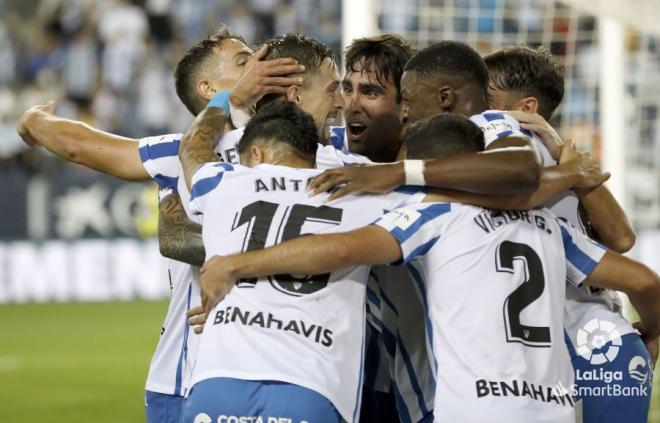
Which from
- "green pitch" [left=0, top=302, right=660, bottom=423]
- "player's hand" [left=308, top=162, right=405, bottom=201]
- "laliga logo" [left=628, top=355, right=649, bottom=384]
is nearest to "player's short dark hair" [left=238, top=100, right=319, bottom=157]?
"player's hand" [left=308, top=162, right=405, bottom=201]

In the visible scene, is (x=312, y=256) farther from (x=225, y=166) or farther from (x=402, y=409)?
(x=402, y=409)

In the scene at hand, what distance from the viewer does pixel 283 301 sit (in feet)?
11.6

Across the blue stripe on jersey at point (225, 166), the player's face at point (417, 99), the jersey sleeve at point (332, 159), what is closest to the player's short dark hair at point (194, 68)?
the jersey sleeve at point (332, 159)

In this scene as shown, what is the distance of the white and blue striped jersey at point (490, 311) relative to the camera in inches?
139

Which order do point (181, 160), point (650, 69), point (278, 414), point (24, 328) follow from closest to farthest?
1. point (278, 414)
2. point (181, 160)
3. point (650, 69)
4. point (24, 328)

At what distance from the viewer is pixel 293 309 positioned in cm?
353

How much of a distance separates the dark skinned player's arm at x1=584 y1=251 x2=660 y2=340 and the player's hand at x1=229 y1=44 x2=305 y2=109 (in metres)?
1.34

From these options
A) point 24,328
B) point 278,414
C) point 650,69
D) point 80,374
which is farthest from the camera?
point 24,328

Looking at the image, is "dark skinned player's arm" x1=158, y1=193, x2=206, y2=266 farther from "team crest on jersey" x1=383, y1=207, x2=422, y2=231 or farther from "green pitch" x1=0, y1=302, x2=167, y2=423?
"green pitch" x1=0, y1=302, x2=167, y2=423

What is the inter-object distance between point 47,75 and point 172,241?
1463 centimetres

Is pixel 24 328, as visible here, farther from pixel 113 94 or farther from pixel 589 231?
pixel 589 231

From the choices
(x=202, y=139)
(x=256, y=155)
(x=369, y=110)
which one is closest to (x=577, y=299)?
(x=369, y=110)

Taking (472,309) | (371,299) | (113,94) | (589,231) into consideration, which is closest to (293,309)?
(472,309)

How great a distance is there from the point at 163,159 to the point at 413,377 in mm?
1264
